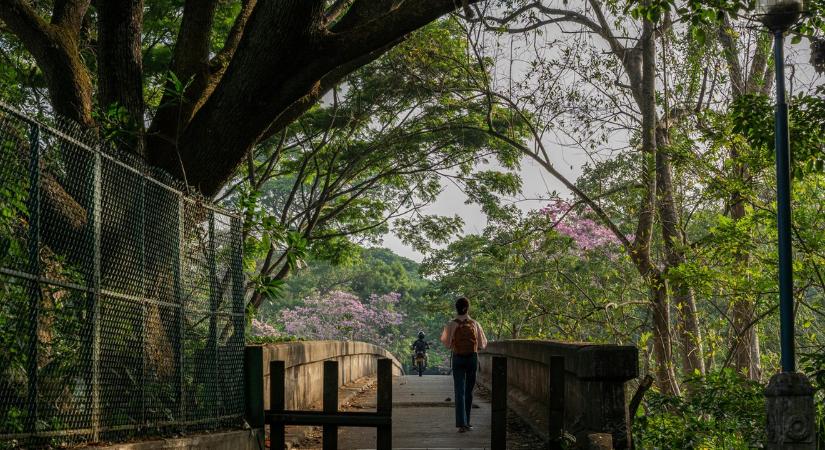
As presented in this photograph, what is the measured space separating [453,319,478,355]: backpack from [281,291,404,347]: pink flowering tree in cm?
4021

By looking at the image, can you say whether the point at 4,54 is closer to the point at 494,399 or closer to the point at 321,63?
the point at 321,63

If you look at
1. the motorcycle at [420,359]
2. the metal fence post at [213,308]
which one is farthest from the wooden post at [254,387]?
the motorcycle at [420,359]

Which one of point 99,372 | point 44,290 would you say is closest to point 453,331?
point 99,372

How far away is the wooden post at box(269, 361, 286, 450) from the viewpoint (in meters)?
7.94

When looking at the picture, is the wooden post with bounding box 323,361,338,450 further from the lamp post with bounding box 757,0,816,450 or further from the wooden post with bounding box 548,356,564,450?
the lamp post with bounding box 757,0,816,450

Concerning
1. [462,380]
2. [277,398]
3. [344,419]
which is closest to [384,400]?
[344,419]

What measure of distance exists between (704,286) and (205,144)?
882cm

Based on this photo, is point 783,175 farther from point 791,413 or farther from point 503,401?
point 503,401

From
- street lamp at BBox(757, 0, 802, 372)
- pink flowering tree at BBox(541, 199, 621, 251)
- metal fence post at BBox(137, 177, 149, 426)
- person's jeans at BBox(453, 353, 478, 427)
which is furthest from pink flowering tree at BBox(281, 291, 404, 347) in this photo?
metal fence post at BBox(137, 177, 149, 426)

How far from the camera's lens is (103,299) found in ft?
18.1

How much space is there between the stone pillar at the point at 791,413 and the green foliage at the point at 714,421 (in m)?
1.40

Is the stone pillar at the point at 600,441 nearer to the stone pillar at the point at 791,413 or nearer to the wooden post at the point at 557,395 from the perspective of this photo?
the wooden post at the point at 557,395

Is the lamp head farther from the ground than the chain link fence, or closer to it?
farther from the ground

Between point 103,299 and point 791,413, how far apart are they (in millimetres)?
5558
